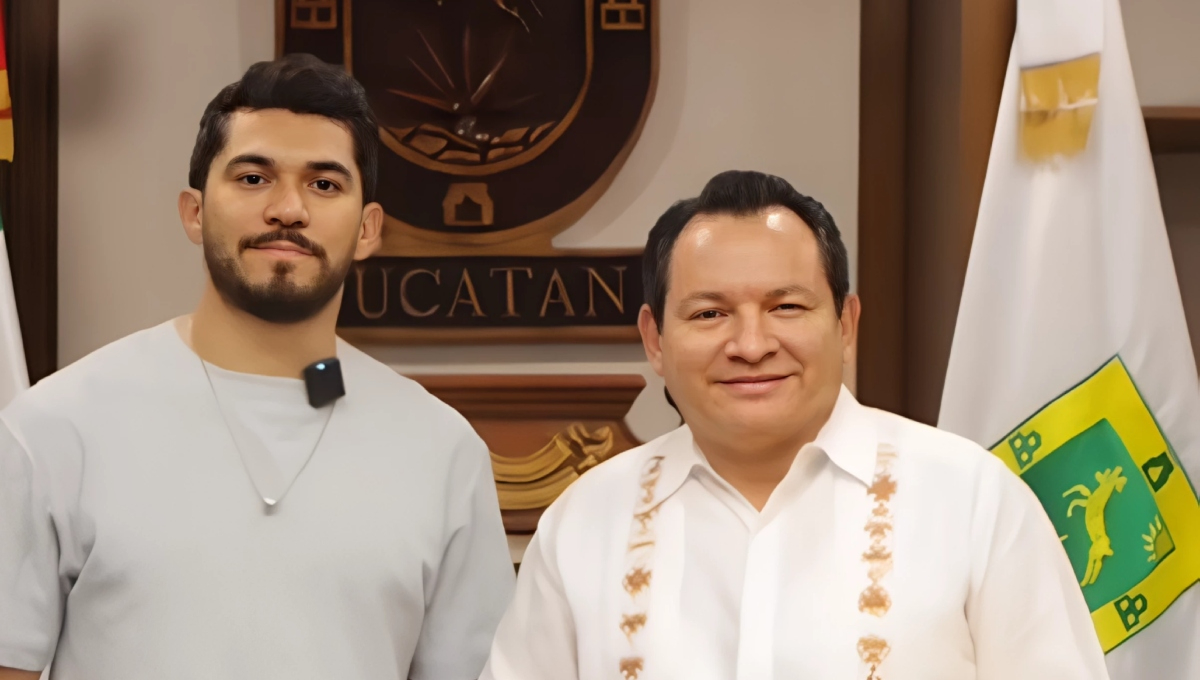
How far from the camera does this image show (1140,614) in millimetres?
2244

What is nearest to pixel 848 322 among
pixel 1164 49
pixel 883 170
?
pixel 883 170

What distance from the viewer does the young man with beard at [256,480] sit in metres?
1.73

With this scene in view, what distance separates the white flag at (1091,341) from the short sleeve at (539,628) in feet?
3.09

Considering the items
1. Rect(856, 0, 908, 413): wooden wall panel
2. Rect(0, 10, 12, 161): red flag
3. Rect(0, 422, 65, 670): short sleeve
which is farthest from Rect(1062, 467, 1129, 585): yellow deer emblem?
Rect(0, 10, 12, 161): red flag

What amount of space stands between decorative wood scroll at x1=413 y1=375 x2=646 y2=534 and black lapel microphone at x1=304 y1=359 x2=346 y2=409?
34.6 inches

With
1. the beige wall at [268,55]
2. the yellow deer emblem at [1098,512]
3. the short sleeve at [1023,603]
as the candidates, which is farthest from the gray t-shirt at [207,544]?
the yellow deer emblem at [1098,512]

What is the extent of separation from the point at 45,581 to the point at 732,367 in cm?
100

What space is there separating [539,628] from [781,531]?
0.36 meters

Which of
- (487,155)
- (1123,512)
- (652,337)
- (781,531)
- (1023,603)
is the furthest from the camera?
(487,155)

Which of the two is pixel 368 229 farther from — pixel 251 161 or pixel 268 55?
pixel 268 55

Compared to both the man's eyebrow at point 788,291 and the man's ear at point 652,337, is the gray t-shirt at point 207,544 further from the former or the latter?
the man's eyebrow at point 788,291

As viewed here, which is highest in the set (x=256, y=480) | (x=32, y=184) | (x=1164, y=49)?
(x=1164, y=49)

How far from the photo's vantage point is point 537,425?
2.82 metres

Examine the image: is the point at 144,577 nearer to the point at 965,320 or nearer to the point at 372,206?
the point at 372,206
